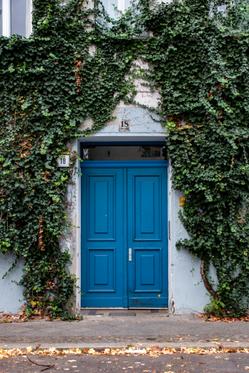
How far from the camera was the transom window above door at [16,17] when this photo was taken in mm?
9742

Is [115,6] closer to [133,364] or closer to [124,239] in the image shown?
[124,239]

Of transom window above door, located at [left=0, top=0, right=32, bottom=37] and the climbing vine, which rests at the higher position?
transom window above door, located at [left=0, top=0, right=32, bottom=37]

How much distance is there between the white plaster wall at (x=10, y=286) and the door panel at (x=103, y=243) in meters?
1.08

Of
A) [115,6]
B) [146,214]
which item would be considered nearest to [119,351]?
[146,214]

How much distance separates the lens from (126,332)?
818cm

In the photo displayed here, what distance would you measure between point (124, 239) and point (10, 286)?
2018 mm

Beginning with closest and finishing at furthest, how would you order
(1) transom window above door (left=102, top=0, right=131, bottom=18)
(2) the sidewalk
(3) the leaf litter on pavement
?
(3) the leaf litter on pavement → (2) the sidewalk → (1) transom window above door (left=102, top=0, right=131, bottom=18)

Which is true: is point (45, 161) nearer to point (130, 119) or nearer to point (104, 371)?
point (130, 119)

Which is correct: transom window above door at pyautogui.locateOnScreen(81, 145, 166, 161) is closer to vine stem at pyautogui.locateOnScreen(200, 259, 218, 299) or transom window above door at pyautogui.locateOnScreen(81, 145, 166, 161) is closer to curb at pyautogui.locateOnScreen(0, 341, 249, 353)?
vine stem at pyautogui.locateOnScreen(200, 259, 218, 299)

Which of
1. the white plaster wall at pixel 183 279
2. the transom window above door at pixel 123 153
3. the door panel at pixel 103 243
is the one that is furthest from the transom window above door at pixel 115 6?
the white plaster wall at pixel 183 279

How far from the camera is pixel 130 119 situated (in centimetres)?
952

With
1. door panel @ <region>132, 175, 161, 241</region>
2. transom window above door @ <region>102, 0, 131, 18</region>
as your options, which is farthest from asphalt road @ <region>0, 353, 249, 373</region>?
transom window above door @ <region>102, 0, 131, 18</region>

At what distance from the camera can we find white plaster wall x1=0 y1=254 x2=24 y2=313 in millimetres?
9445

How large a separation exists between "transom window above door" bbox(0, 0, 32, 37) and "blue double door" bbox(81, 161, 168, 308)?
8.23 feet
